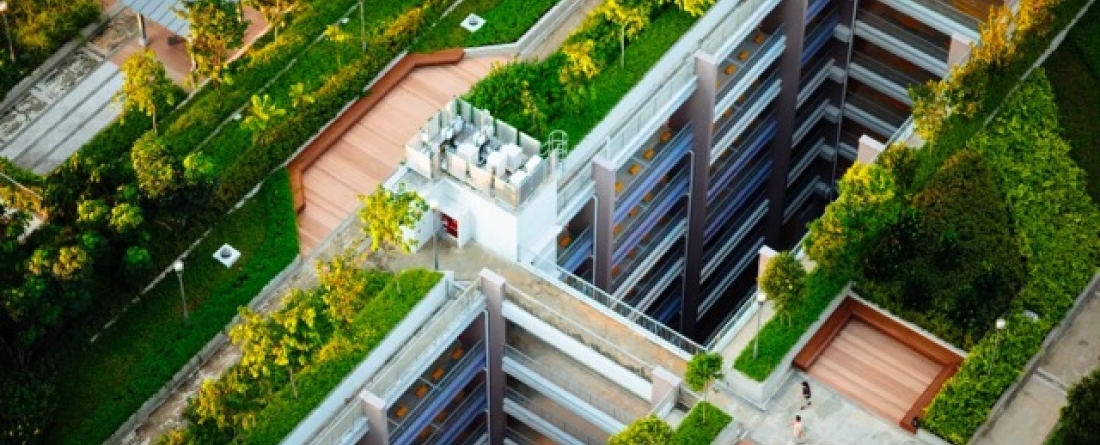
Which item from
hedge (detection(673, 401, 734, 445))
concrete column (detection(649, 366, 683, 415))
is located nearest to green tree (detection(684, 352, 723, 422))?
hedge (detection(673, 401, 734, 445))

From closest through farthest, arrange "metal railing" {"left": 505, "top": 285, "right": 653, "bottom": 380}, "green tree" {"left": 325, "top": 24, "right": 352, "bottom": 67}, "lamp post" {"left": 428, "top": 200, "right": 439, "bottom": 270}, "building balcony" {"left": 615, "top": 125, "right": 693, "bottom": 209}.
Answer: "metal railing" {"left": 505, "top": 285, "right": 653, "bottom": 380} → "lamp post" {"left": 428, "top": 200, "right": 439, "bottom": 270} → "building balcony" {"left": 615, "top": 125, "right": 693, "bottom": 209} → "green tree" {"left": 325, "top": 24, "right": 352, "bottom": 67}

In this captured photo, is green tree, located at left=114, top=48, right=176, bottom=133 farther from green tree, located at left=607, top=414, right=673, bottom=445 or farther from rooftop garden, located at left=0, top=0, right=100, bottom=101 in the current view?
green tree, located at left=607, top=414, right=673, bottom=445

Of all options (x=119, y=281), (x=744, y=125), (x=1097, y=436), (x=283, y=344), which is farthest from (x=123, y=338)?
(x=1097, y=436)

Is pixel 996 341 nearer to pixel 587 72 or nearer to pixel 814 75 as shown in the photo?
pixel 587 72

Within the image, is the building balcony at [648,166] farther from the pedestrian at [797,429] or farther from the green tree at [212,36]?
the green tree at [212,36]

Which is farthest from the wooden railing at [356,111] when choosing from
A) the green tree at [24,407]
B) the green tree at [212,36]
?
the green tree at [24,407]

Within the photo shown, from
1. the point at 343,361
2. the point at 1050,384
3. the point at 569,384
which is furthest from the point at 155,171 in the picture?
the point at 1050,384

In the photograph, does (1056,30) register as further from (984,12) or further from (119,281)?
(119,281)
